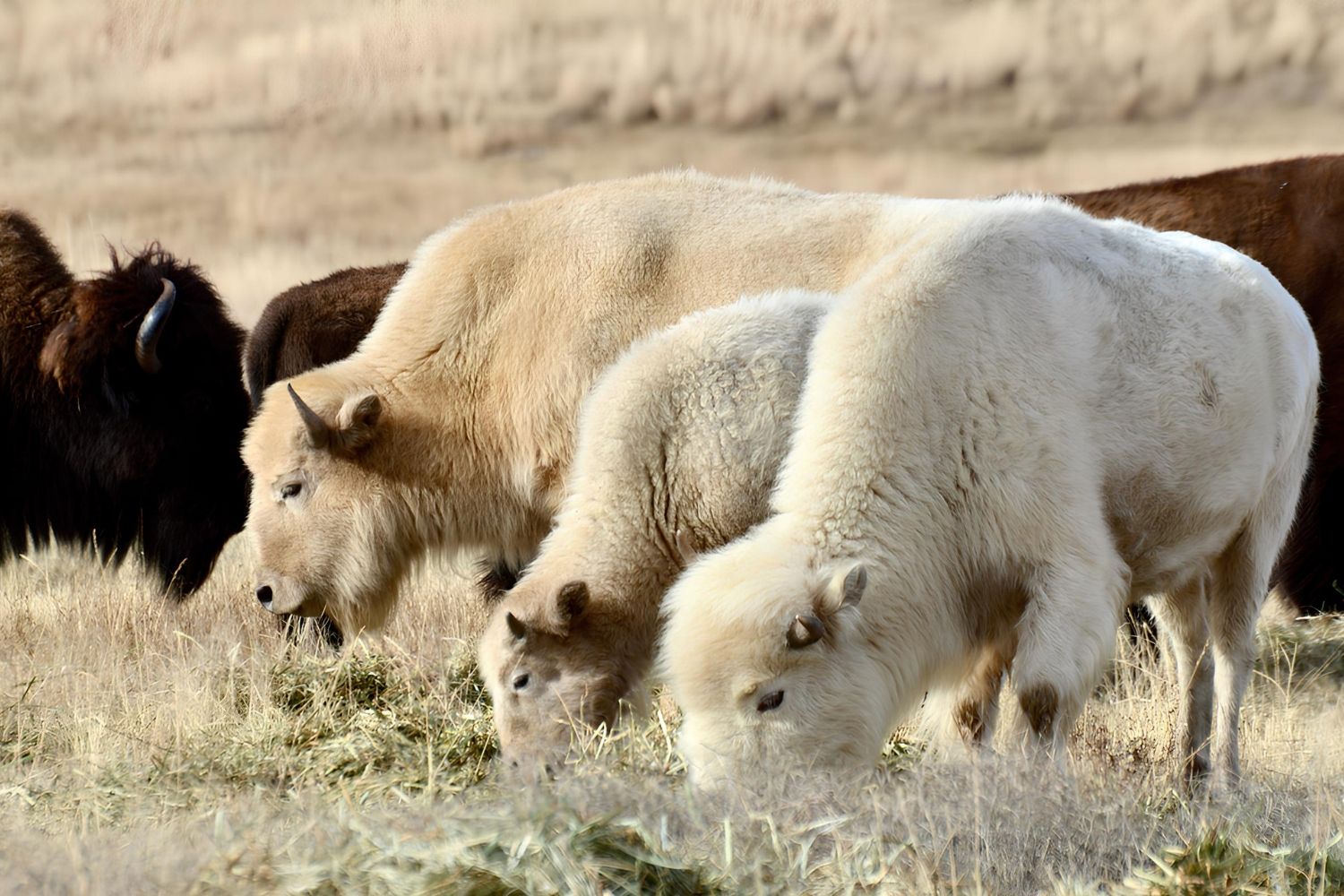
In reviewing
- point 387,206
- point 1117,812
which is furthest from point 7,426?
point 387,206

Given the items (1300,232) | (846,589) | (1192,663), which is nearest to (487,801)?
(846,589)

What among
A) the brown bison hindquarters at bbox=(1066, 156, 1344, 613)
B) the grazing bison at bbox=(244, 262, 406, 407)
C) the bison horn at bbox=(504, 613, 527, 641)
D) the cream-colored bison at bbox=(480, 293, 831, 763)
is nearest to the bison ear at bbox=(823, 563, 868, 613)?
the cream-colored bison at bbox=(480, 293, 831, 763)

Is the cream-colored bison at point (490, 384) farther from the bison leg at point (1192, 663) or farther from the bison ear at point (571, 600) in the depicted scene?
the bison leg at point (1192, 663)

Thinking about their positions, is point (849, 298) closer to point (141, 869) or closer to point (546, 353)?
point (546, 353)

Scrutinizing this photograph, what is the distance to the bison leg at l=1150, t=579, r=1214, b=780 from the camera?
6.68 meters

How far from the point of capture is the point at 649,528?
5832 mm

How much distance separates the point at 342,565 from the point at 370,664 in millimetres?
556

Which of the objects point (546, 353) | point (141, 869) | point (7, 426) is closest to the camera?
point (141, 869)

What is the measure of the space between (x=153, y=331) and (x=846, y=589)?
520 cm

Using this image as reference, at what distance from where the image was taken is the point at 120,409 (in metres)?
8.92

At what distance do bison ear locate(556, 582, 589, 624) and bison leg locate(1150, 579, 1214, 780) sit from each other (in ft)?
8.99

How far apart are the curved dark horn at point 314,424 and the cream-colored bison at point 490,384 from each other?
13mm

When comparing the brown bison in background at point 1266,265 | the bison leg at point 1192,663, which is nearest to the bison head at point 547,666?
the bison leg at point 1192,663

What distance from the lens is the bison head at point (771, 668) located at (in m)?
4.89
